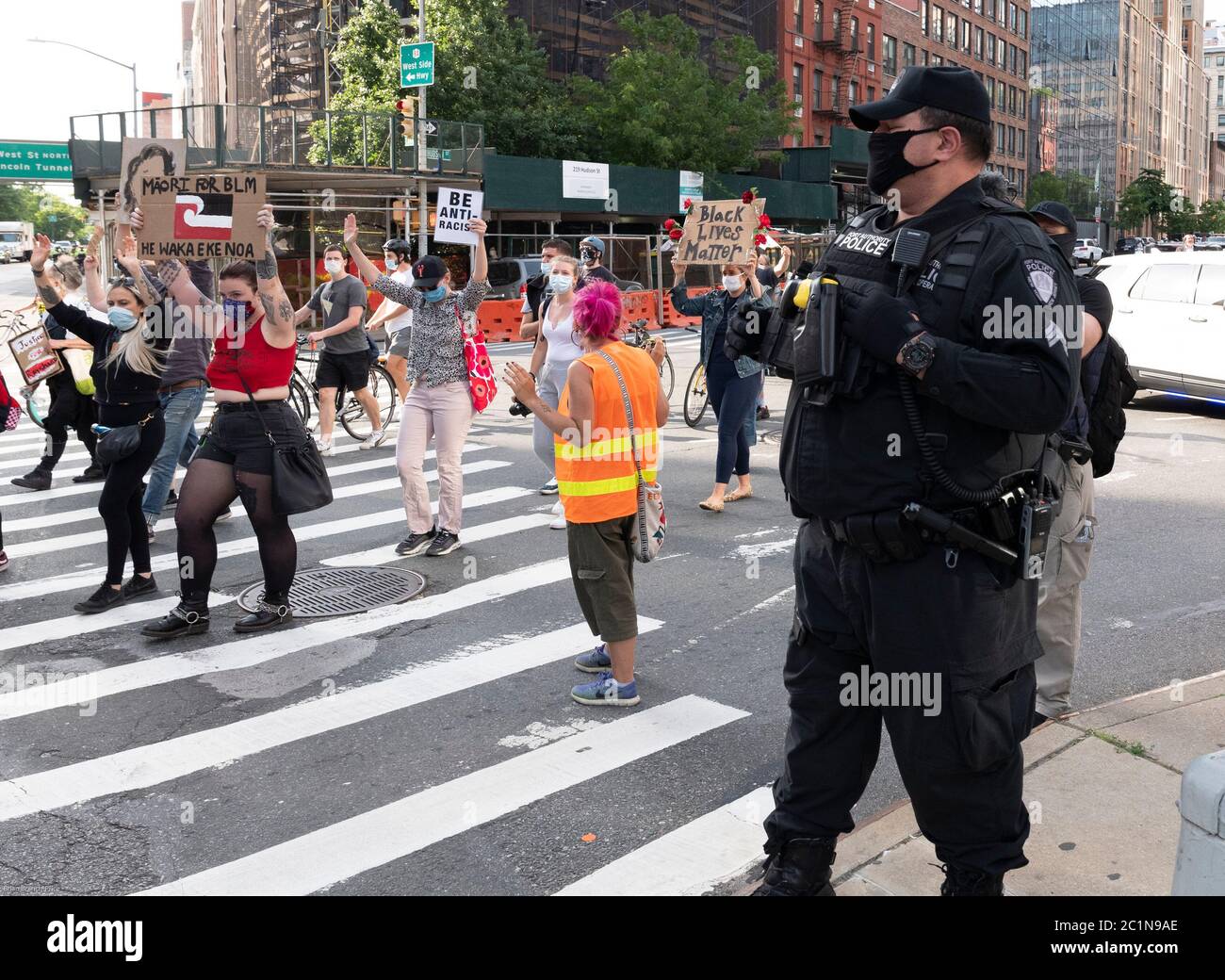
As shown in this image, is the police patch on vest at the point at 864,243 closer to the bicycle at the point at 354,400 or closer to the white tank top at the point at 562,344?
the white tank top at the point at 562,344

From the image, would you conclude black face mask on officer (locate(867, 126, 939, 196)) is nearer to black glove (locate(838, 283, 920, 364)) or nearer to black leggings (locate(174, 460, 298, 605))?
black glove (locate(838, 283, 920, 364))

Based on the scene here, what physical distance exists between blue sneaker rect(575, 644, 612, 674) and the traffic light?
2642cm

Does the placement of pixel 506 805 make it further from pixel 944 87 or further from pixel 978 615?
pixel 944 87

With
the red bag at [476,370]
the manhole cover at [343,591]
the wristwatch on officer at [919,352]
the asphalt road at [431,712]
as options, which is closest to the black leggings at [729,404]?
the asphalt road at [431,712]

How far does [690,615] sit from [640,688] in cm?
121

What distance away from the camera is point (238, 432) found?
259 inches

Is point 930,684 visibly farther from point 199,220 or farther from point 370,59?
point 370,59

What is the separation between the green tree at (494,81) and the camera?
38.0 metres

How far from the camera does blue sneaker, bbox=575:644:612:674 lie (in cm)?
591

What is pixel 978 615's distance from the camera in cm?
303

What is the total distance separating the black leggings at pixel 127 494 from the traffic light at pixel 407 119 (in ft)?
79.9

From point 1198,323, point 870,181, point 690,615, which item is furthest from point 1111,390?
point 1198,323

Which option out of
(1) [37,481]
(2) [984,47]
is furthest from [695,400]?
(2) [984,47]

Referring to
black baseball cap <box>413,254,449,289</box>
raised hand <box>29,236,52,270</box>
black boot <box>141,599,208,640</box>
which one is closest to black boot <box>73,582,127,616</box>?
black boot <box>141,599,208,640</box>
